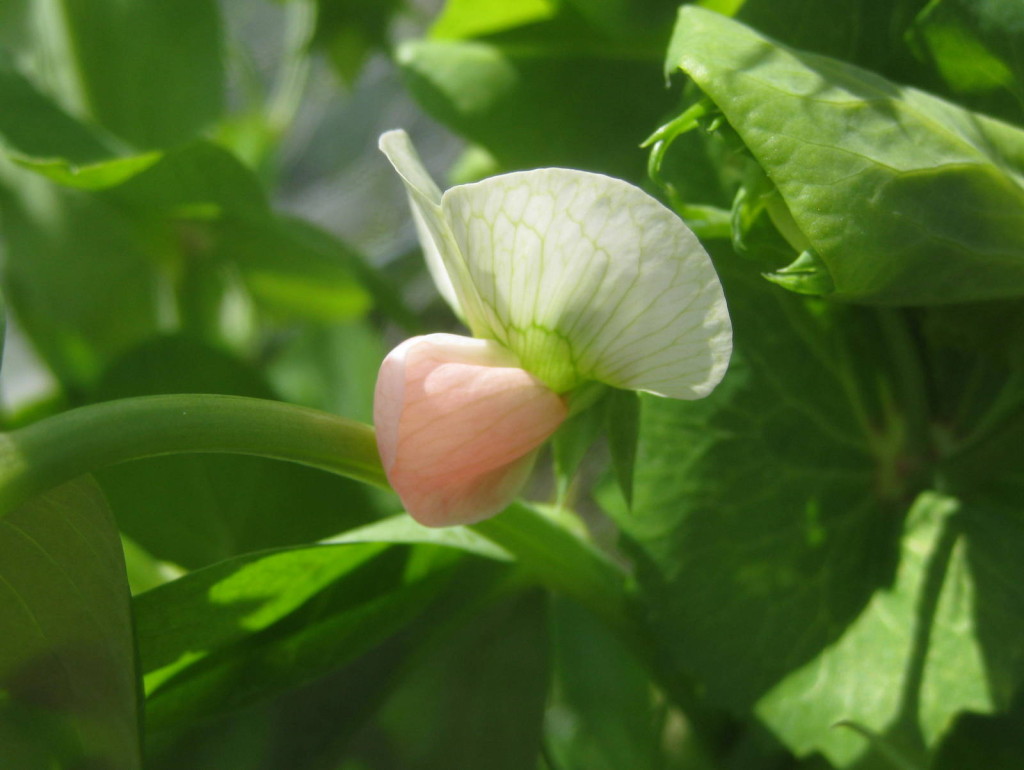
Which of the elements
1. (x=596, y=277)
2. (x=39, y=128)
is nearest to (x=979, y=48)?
(x=596, y=277)

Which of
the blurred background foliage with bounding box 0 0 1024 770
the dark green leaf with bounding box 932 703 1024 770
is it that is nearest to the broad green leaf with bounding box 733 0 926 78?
the blurred background foliage with bounding box 0 0 1024 770

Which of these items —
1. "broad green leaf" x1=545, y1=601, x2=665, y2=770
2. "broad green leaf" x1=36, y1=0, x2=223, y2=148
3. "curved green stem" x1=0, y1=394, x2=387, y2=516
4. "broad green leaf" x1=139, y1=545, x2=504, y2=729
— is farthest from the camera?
"broad green leaf" x1=36, y1=0, x2=223, y2=148

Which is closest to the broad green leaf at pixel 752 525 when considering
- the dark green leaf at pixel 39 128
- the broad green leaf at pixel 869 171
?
the broad green leaf at pixel 869 171

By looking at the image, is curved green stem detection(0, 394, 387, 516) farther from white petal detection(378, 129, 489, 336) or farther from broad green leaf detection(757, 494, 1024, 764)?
broad green leaf detection(757, 494, 1024, 764)

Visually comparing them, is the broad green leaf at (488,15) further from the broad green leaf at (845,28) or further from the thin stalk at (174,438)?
the thin stalk at (174,438)

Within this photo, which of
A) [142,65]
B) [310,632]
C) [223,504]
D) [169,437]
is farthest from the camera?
[142,65]

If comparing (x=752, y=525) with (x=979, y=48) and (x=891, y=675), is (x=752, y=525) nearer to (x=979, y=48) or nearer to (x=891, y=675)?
(x=891, y=675)
